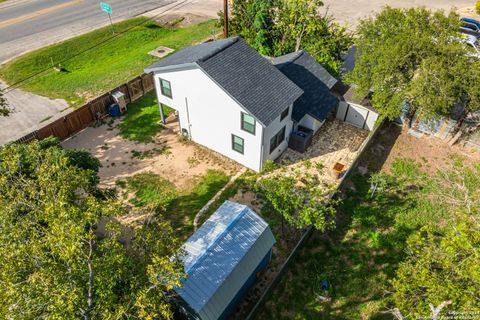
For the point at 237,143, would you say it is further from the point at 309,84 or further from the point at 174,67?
the point at 309,84

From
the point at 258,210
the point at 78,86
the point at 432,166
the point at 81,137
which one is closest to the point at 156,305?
the point at 258,210

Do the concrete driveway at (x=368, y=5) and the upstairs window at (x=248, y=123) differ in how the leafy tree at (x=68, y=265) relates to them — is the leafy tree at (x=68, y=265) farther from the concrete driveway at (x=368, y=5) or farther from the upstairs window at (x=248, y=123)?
the concrete driveway at (x=368, y=5)

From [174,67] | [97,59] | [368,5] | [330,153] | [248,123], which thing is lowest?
[330,153]

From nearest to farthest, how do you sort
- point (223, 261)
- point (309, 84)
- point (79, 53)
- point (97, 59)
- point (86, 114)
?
point (223, 261), point (309, 84), point (86, 114), point (97, 59), point (79, 53)

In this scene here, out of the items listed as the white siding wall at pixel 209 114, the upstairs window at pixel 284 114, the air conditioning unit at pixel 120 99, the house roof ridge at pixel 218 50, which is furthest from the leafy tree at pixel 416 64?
the air conditioning unit at pixel 120 99

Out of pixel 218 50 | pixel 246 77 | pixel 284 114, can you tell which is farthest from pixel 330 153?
pixel 218 50

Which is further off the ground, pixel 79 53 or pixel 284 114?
pixel 284 114

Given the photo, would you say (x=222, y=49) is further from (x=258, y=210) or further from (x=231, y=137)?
(x=258, y=210)
